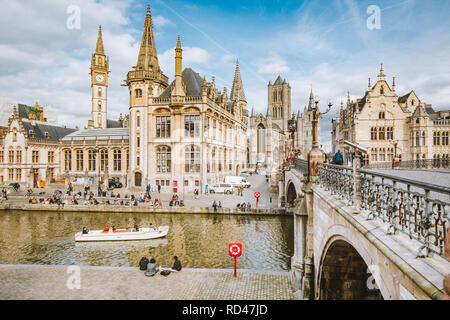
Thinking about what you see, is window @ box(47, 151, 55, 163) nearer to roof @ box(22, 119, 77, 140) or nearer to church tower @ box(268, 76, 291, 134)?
roof @ box(22, 119, 77, 140)

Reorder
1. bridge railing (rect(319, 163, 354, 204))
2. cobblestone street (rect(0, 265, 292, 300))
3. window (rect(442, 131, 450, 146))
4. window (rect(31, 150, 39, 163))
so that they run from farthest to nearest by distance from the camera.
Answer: window (rect(31, 150, 39, 163)), window (rect(442, 131, 450, 146)), cobblestone street (rect(0, 265, 292, 300)), bridge railing (rect(319, 163, 354, 204))

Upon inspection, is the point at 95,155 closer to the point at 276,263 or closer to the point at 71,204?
the point at 71,204

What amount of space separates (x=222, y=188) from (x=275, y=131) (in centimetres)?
7478

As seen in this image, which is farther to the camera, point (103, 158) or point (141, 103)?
point (103, 158)

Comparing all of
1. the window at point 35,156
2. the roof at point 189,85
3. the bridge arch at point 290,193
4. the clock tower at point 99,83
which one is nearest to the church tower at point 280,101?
the clock tower at point 99,83

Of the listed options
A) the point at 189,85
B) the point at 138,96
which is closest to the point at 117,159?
the point at 138,96

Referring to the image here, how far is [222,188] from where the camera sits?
40406mm

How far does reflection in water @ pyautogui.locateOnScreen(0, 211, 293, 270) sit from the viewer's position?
55.9 ft

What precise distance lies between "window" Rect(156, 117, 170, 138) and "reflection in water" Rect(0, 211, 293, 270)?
1522 centimetres

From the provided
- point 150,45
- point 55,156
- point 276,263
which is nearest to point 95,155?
point 55,156

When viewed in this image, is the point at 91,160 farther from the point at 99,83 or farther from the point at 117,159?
the point at 99,83

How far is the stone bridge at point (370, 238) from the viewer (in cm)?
352

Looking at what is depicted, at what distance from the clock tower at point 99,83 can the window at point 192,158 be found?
3443 cm

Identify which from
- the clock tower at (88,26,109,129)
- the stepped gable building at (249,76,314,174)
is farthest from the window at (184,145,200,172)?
the stepped gable building at (249,76,314,174)
